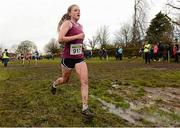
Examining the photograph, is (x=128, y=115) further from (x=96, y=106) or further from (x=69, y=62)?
(x=69, y=62)

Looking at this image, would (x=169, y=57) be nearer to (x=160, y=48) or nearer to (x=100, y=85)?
(x=160, y=48)

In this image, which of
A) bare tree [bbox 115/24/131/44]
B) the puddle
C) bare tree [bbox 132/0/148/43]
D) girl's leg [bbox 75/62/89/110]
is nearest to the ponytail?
girl's leg [bbox 75/62/89/110]

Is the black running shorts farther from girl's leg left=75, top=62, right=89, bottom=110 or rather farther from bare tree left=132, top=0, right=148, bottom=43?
bare tree left=132, top=0, right=148, bottom=43

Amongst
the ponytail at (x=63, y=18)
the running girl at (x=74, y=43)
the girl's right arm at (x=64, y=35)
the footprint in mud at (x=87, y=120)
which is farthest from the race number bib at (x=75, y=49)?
the footprint in mud at (x=87, y=120)

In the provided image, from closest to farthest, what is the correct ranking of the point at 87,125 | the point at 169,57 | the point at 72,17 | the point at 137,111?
1. the point at 87,125
2. the point at 72,17
3. the point at 137,111
4. the point at 169,57

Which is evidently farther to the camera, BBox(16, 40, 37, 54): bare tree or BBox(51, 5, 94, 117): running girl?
BBox(16, 40, 37, 54): bare tree

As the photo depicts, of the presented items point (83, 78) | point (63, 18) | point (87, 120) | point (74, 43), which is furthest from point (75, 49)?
point (87, 120)

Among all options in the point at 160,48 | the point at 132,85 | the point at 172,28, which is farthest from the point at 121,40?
the point at 132,85

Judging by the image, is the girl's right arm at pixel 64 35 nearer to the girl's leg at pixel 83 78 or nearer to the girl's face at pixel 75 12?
the girl's face at pixel 75 12

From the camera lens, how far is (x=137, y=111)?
9367 millimetres

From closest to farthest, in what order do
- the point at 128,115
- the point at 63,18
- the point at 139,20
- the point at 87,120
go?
the point at 87,120 → the point at 63,18 → the point at 128,115 → the point at 139,20

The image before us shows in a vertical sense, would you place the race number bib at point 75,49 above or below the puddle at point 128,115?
above

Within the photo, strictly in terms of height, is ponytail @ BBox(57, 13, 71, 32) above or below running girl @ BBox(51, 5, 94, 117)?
above

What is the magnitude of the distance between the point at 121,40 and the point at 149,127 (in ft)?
355
